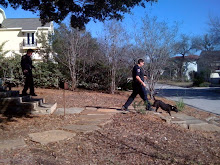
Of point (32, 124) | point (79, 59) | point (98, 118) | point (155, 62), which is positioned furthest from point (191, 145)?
point (79, 59)

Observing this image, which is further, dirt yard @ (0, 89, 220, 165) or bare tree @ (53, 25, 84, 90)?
bare tree @ (53, 25, 84, 90)

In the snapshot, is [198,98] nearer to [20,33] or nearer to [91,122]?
[91,122]

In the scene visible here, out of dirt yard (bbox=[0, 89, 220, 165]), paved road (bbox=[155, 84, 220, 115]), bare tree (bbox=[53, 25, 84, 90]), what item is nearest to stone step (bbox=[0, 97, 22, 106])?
dirt yard (bbox=[0, 89, 220, 165])

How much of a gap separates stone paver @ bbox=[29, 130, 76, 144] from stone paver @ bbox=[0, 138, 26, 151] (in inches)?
9.4

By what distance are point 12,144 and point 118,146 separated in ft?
5.73

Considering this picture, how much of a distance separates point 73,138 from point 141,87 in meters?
2.88

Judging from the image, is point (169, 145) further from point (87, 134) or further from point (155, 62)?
point (155, 62)

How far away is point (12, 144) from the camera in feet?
12.5

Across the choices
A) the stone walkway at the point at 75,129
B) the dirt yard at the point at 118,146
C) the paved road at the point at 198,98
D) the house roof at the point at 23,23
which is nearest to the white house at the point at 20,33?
the house roof at the point at 23,23

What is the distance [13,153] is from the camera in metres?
3.49

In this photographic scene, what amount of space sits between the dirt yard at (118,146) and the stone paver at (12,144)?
A: 99 millimetres

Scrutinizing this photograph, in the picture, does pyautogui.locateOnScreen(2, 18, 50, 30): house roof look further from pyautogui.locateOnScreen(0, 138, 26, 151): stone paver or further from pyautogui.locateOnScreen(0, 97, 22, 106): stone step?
pyautogui.locateOnScreen(0, 138, 26, 151): stone paver

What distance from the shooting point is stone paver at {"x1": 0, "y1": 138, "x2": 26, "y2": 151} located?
3.68 meters

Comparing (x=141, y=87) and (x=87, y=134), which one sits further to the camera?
(x=141, y=87)
